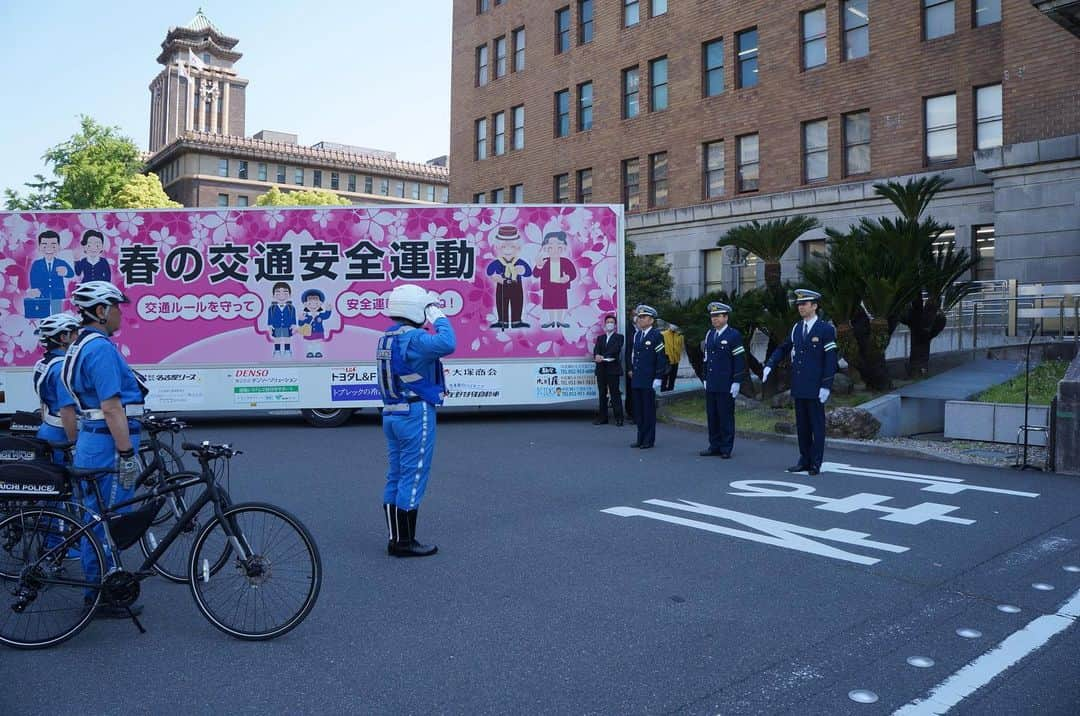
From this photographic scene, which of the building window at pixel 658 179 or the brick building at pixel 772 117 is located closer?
the brick building at pixel 772 117

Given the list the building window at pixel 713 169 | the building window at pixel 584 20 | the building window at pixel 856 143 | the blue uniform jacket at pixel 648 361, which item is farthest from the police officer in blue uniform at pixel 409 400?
A: the building window at pixel 584 20

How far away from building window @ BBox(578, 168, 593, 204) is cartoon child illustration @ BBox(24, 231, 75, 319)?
22090 mm

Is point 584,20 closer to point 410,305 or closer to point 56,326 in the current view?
point 410,305

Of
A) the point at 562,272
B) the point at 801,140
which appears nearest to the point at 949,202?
the point at 801,140

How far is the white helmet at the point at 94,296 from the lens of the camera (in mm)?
5211

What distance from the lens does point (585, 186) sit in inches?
1391

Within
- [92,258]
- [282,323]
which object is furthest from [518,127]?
[92,258]

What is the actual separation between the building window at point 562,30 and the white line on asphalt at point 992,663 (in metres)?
33.9

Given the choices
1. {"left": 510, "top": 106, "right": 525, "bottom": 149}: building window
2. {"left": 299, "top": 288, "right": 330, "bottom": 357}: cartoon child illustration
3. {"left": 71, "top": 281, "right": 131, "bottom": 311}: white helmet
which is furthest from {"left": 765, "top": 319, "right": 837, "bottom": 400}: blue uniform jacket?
{"left": 510, "top": 106, "right": 525, "bottom": 149}: building window

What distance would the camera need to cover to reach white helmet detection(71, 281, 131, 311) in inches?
205

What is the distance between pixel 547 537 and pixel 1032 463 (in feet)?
21.4

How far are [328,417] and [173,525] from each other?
34.3 feet

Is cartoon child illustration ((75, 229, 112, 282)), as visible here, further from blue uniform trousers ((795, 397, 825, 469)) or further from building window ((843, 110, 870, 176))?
building window ((843, 110, 870, 176))

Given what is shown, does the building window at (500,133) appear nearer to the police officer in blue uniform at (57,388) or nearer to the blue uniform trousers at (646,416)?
the blue uniform trousers at (646,416)
